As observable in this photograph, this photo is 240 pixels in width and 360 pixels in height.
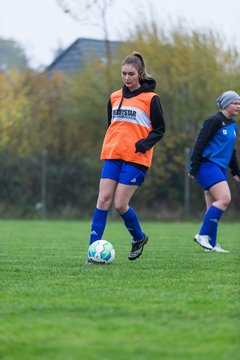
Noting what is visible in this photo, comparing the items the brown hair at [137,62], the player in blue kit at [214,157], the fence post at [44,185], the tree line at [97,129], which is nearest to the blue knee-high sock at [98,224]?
the brown hair at [137,62]

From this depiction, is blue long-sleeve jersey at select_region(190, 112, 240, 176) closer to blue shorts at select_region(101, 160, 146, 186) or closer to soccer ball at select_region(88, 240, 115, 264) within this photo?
blue shorts at select_region(101, 160, 146, 186)

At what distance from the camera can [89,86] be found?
29.3 metres

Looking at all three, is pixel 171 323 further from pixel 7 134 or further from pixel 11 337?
pixel 7 134

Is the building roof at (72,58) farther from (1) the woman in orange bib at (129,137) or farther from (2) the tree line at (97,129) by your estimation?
(1) the woman in orange bib at (129,137)

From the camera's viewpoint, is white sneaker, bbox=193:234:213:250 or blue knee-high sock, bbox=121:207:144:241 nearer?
blue knee-high sock, bbox=121:207:144:241

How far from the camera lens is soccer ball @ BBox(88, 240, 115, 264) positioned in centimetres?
773

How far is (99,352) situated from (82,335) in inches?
15.0

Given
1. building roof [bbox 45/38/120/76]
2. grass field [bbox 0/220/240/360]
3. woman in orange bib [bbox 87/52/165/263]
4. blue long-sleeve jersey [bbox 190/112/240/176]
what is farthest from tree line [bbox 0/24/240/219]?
grass field [bbox 0/220/240/360]

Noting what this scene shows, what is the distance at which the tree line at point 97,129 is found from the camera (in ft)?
84.4

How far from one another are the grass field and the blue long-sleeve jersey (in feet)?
6.60

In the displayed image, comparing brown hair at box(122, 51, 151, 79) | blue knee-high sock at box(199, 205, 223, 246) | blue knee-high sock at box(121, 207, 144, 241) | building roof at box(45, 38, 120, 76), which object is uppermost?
building roof at box(45, 38, 120, 76)

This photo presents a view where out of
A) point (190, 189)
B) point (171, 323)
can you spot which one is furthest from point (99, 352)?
point (190, 189)

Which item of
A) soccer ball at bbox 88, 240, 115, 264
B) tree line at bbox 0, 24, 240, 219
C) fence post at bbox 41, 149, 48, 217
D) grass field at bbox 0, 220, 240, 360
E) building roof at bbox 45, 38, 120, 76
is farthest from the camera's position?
building roof at bbox 45, 38, 120, 76

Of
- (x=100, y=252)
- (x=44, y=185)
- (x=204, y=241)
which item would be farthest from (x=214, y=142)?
(x=44, y=185)
